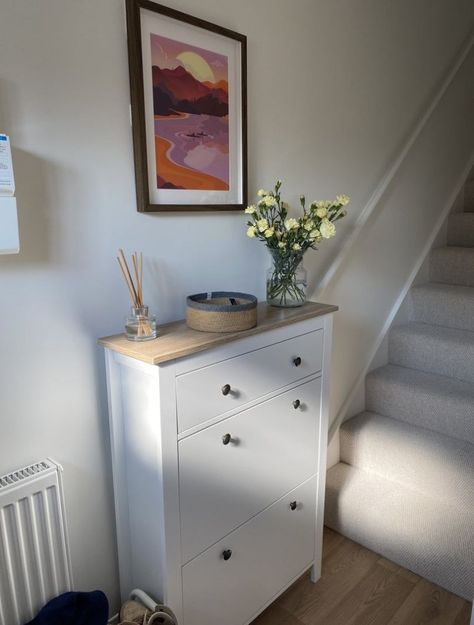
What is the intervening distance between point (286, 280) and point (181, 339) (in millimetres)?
483

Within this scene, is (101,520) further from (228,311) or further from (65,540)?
(228,311)

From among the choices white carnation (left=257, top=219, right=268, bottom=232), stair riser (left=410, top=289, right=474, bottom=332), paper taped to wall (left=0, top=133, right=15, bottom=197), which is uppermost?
paper taped to wall (left=0, top=133, right=15, bottom=197)

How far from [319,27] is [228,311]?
3.84ft

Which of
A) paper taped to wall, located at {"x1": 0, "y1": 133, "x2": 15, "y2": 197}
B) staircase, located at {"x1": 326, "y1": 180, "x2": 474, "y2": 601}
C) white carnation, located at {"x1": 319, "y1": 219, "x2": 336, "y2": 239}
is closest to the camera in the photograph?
paper taped to wall, located at {"x1": 0, "y1": 133, "x2": 15, "y2": 197}

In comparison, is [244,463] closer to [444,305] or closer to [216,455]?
[216,455]

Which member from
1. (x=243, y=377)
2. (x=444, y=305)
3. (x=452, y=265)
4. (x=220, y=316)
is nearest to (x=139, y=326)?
(x=220, y=316)

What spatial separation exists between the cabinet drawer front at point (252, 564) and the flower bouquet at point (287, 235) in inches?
26.7

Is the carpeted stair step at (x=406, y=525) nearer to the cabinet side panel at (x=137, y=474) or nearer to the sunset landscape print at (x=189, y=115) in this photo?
the cabinet side panel at (x=137, y=474)

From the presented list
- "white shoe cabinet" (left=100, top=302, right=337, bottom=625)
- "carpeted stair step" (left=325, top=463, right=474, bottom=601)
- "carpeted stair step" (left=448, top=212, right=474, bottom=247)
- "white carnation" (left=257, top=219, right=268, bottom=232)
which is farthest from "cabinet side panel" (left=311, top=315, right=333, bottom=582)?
"carpeted stair step" (left=448, top=212, right=474, bottom=247)

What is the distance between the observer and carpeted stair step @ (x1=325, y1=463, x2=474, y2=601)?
167 cm

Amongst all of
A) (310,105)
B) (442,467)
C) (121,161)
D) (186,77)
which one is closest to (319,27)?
(310,105)

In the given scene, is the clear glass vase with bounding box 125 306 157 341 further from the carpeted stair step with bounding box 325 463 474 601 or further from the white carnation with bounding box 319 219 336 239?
the carpeted stair step with bounding box 325 463 474 601

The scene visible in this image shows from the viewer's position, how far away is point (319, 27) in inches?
66.1

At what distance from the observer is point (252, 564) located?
1439mm
